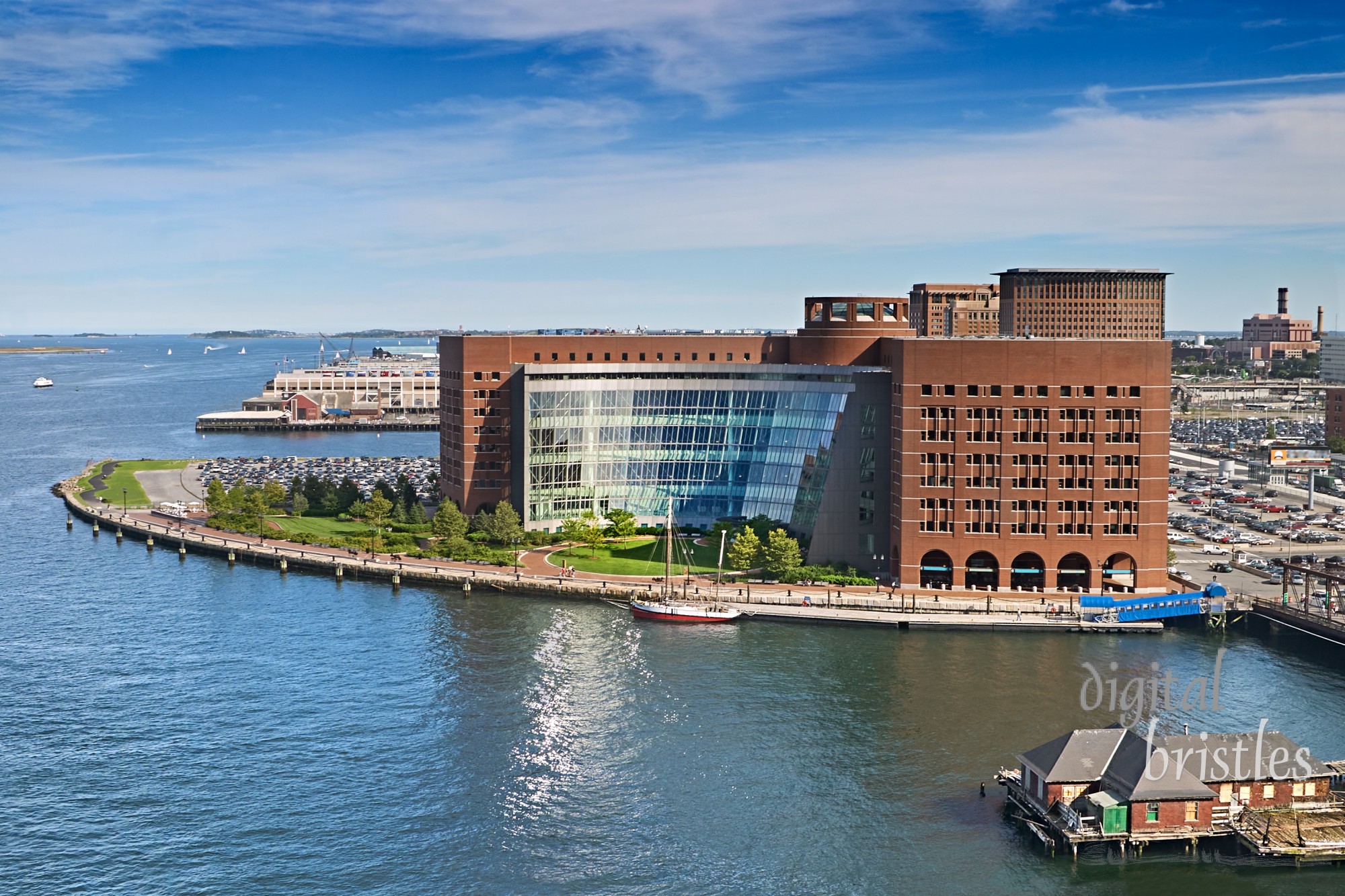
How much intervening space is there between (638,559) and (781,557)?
60.6 ft

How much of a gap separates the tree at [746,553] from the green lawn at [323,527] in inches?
1696

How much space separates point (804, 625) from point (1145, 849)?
146 ft

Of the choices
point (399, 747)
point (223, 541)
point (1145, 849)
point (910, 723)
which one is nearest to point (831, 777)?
point (910, 723)

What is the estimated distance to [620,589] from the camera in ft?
378

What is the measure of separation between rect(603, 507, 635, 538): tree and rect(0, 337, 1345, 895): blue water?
77.3 ft

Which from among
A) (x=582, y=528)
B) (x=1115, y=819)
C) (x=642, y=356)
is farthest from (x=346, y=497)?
(x=1115, y=819)

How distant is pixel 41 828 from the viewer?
6338cm

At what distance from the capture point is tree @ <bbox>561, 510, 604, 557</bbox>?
135 metres

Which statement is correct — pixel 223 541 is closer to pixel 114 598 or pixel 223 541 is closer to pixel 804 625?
pixel 114 598

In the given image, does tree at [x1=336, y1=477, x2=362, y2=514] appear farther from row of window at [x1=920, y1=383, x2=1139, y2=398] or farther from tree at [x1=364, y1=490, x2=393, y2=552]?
row of window at [x1=920, y1=383, x2=1139, y2=398]

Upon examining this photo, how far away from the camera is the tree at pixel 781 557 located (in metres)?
116

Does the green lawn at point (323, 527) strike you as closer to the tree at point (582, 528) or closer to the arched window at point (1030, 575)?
the tree at point (582, 528)

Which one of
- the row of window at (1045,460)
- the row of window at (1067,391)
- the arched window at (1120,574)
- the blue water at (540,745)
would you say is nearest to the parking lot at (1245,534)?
the arched window at (1120,574)

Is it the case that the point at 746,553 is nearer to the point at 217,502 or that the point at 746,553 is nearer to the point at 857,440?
the point at 857,440
